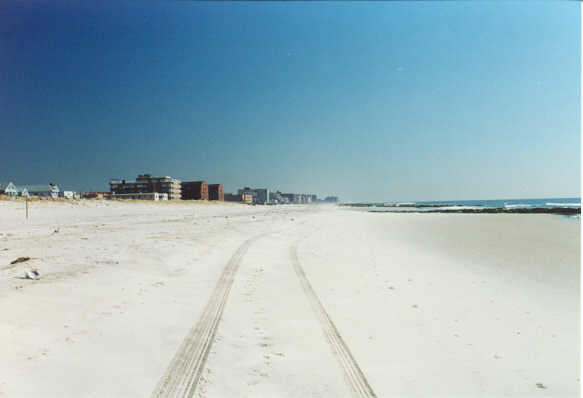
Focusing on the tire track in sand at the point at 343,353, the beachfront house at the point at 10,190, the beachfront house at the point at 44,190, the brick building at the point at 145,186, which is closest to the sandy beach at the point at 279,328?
the tire track in sand at the point at 343,353

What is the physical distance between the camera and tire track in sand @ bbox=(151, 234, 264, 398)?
3164 millimetres

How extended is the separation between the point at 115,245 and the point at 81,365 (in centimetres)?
820

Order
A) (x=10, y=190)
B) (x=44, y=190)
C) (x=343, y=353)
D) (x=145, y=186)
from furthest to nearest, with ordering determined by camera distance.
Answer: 1. (x=145, y=186)
2. (x=44, y=190)
3. (x=10, y=190)
4. (x=343, y=353)

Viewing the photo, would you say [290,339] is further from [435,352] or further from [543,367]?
[543,367]

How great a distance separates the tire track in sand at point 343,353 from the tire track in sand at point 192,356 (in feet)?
5.20

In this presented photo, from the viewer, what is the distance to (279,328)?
4746 mm

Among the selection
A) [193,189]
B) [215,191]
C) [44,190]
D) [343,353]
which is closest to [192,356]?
[343,353]

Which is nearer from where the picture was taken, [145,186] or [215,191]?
[145,186]

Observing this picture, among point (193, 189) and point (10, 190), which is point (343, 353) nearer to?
point (10, 190)

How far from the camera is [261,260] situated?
9906 millimetres

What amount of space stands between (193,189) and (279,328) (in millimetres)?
137857

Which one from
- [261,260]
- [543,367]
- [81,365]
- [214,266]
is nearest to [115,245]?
[214,266]

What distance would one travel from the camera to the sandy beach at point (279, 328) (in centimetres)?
332

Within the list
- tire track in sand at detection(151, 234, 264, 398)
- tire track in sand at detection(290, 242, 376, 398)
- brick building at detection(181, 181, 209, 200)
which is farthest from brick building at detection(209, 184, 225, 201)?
tire track in sand at detection(151, 234, 264, 398)
